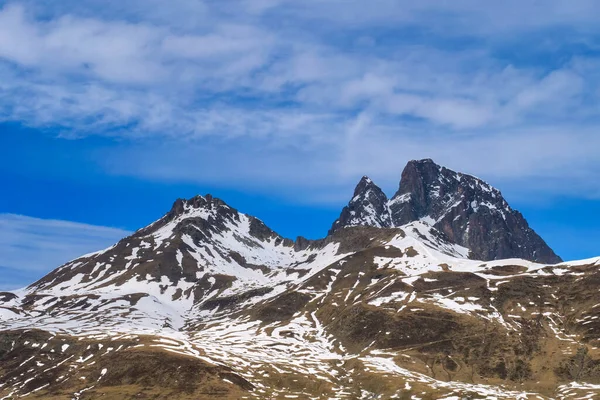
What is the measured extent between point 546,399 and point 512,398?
998cm

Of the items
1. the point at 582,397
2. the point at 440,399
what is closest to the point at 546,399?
the point at 582,397

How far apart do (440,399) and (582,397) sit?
133 feet

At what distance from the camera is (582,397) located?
196500 millimetres

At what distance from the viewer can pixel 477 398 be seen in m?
200

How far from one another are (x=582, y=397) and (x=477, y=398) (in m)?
29.7

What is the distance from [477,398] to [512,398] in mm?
10271

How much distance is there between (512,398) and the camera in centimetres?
19975

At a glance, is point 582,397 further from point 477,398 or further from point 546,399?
point 477,398

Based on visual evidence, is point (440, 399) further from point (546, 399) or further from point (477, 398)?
point (546, 399)

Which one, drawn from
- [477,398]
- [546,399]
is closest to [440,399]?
[477,398]

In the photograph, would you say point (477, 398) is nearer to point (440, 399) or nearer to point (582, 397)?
point (440, 399)

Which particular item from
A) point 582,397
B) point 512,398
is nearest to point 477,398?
point 512,398
